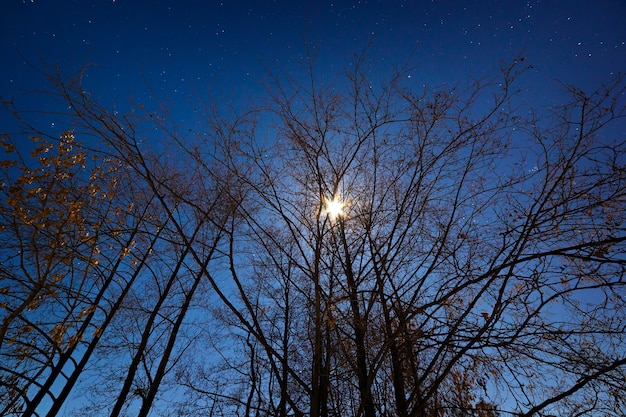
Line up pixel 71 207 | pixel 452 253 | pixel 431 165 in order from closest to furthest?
pixel 71 207, pixel 452 253, pixel 431 165

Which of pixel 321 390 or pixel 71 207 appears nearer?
pixel 321 390

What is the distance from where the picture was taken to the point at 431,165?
11.9 feet

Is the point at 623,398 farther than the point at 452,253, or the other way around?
the point at 452,253

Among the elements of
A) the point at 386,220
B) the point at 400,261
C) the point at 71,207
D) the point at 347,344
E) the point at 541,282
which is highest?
the point at 386,220

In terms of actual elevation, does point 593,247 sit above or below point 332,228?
below

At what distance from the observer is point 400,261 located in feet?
13.2

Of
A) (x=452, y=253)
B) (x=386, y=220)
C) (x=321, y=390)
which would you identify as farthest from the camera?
(x=386, y=220)

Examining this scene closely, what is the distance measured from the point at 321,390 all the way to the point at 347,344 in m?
0.70

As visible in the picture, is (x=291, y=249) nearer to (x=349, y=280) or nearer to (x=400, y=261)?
(x=349, y=280)

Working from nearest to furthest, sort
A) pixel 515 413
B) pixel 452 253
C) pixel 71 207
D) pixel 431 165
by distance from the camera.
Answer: pixel 515 413
pixel 71 207
pixel 452 253
pixel 431 165

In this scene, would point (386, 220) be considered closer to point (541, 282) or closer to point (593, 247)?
point (541, 282)

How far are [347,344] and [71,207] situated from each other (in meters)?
3.46

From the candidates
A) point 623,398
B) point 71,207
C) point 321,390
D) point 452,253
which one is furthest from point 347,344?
point 71,207

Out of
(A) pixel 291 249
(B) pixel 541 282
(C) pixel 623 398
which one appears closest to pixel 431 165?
(B) pixel 541 282
